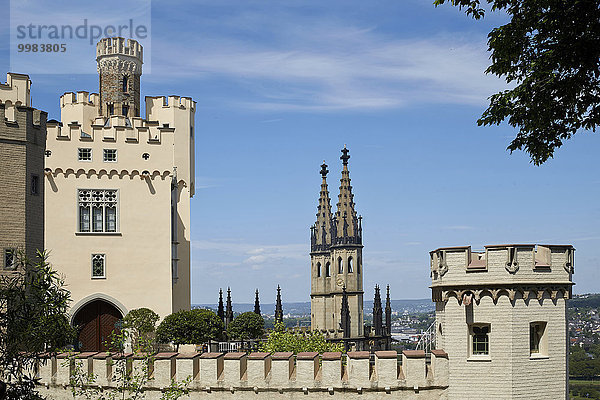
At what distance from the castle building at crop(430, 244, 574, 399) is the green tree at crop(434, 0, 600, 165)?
336 cm

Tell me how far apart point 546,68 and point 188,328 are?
93.5ft

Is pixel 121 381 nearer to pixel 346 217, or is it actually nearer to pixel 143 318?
pixel 143 318

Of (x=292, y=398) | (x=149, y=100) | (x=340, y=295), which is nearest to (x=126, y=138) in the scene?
(x=149, y=100)

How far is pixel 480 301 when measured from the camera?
69.8 feet

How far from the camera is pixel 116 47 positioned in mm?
56938

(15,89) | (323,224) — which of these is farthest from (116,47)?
(323,224)

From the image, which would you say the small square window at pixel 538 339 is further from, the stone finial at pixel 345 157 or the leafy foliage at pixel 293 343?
the stone finial at pixel 345 157

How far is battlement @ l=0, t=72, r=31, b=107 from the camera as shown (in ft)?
152

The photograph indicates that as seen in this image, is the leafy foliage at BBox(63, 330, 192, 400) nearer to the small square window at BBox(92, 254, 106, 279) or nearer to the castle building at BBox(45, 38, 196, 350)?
the castle building at BBox(45, 38, 196, 350)

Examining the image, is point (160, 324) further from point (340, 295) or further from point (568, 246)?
point (340, 295)

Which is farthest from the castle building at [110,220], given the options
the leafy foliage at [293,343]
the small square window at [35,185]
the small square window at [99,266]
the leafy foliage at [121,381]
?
the leafy foliage at [121,381]

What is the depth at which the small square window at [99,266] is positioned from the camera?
46062mm

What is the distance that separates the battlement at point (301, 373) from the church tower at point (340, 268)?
65.9 meters

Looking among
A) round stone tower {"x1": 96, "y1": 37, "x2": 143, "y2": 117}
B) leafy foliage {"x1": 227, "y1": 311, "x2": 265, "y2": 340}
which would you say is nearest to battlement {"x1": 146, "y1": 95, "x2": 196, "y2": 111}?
round stone tower {"x1": 96, "y1": 37, "x2": 143, "y2": 117}
